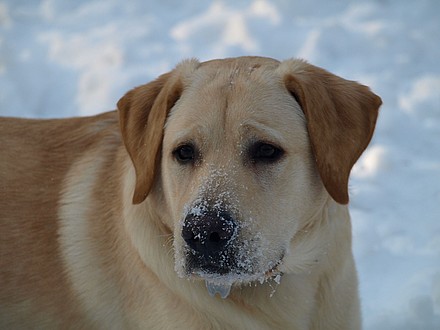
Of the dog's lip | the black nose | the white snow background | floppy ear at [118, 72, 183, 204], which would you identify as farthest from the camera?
the white snow background

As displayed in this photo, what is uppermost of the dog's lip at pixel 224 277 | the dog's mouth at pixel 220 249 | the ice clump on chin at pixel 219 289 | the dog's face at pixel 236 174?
the dog's face at pixel 236 174

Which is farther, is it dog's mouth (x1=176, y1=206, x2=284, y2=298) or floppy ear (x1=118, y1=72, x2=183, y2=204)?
floppy ear (x1=118, y1=72, x2=183, y2=204)

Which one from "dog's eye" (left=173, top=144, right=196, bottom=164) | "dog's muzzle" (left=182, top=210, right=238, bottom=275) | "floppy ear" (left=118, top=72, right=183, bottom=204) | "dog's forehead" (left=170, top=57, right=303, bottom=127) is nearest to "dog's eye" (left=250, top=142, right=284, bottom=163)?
"dog's forehead" (left=170, top=57, right=303, bottom=127)

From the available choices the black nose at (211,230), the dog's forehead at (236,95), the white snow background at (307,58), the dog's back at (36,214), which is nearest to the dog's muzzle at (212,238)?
the black nose at (211,230)

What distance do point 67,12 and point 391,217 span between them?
466 cm

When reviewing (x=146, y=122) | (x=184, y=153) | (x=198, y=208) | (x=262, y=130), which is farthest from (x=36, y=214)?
(x=262, y=130)

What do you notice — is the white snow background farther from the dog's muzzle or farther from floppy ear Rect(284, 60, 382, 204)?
the dog's muzzle

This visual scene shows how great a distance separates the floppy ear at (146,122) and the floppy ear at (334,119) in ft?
1.97

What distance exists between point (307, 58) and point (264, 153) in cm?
389

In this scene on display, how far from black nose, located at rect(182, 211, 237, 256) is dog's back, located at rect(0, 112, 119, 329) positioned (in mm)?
1241

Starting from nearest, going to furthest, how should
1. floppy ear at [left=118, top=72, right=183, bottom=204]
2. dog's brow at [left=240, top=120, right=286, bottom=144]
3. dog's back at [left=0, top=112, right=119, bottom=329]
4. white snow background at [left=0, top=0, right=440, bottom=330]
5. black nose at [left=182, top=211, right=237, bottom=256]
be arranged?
black nose at [left=182, top=211, right=237, bottom=256], dog's brow at [left=240, top=120, right=286, bottom=144], floppy ear at [left=118, top=72, right=183, bottom=204], dog's back at [left=0, top=112, right=119, bottom=329], white snow background at [left=0, top=0, right=440, bottom=330]

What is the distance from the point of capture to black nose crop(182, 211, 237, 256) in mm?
2709

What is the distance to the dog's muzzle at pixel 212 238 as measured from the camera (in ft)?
8.90

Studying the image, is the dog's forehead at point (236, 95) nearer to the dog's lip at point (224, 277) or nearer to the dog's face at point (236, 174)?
the dog's face at point (236, 174)
